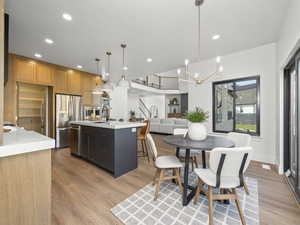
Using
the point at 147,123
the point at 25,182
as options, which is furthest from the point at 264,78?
the point at 25,182

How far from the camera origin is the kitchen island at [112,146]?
2.57 meters

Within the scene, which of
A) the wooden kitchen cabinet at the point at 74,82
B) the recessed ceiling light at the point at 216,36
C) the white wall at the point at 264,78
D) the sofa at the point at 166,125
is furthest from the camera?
the sofa at the point at 166,125

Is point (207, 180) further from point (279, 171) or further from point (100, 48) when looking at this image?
point (100, 48)

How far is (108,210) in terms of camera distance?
5.52ft

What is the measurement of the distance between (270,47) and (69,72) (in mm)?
6067

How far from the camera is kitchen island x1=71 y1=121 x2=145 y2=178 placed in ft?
8.43

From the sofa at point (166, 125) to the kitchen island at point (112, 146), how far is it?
13.7 feet

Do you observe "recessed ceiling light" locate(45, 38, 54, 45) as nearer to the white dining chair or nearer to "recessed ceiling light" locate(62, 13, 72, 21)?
"recessed ceiling light" locate(62, 13, 72, 21)

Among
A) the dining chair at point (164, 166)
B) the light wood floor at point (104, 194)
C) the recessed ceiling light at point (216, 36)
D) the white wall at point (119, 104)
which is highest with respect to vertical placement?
the recessed ceiling light at point (216, 36)

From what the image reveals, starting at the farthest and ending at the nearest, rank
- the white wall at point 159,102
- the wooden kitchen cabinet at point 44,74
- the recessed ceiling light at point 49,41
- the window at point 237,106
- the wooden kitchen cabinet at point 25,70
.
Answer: the white wall at point 159,102
the wooden kitchen cabinet at point 44,74
the wooden kitchen cabinet at point 25,70
the window at point 237,106
the recessed ceiling light at point 49,41

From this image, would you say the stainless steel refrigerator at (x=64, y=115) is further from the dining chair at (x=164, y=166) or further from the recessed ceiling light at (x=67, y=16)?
the dining chair at (x=164, y=166)

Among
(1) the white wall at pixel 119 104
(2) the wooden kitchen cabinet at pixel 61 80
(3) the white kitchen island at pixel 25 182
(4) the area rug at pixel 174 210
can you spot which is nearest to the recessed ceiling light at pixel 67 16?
(3) the white kitchen island at pixel 25 182

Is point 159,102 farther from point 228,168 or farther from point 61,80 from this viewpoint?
point 228,168

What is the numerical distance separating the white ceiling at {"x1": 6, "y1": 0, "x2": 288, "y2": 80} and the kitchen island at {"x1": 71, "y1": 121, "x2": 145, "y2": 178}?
1.95 metres
